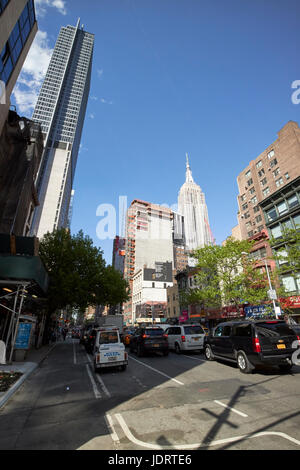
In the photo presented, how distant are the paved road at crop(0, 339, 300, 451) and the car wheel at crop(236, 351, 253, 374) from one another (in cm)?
36

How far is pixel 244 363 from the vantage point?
9062mm

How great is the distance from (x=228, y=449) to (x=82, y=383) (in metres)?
6.59

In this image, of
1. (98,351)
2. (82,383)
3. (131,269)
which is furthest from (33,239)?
(131,269)

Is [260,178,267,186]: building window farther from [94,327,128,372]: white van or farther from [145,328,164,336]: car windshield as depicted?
[94,327,128,372]: white van

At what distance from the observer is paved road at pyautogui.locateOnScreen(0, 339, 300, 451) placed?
3.83 m

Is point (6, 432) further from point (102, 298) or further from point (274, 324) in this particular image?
point (102, 298)

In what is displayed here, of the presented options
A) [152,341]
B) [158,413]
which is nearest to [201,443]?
[158,413]

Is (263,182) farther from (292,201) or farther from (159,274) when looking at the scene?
(159,274)

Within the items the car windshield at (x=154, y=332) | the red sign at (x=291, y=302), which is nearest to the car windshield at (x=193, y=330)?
the car windshield at (x=154, y=332)

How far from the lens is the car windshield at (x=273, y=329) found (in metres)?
8.56

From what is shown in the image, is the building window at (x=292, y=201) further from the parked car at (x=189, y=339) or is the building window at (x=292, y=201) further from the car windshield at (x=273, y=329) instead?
the car windshield at (x=273, y=329)

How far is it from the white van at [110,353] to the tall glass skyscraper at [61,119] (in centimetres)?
9428

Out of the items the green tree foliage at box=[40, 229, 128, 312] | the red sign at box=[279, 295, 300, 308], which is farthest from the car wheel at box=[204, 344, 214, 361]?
the red sign at box=[279, 295, 300, 308]

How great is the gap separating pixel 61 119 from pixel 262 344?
565 ft
